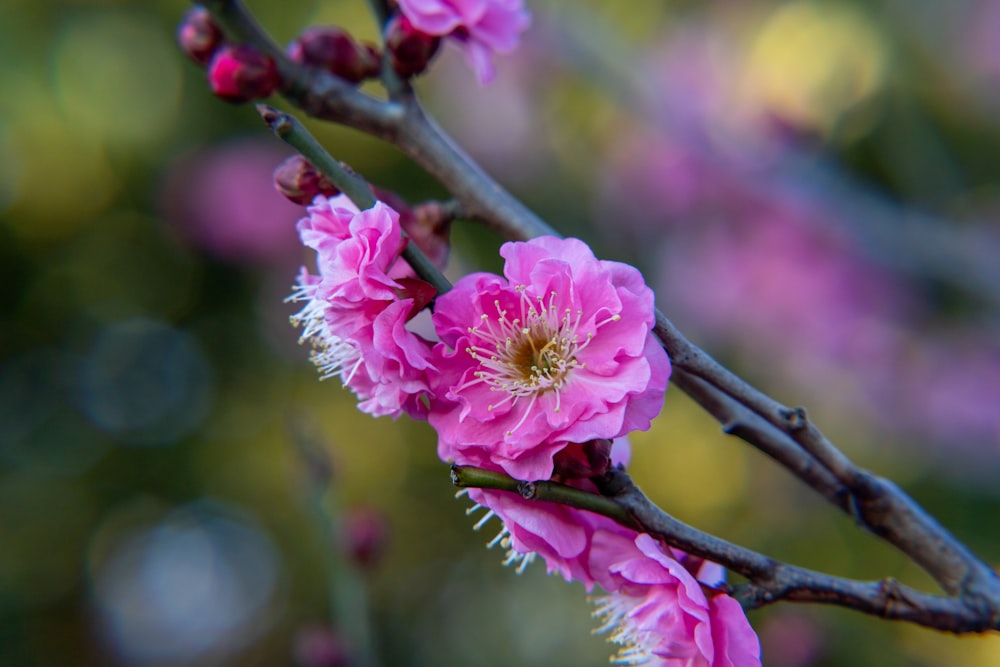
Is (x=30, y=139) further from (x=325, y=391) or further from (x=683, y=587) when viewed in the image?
(x=683, y=587)

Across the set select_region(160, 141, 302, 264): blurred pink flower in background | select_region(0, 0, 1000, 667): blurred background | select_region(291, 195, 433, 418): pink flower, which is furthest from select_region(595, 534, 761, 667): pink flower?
select_region(160, 141, 302, 264): blurred pink flower in background

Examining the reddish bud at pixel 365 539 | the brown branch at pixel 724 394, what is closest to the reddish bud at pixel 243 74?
the brown branch at pixel 724 394

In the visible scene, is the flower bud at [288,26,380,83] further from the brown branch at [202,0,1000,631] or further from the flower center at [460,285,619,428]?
the flower center at [460,285,619,428]

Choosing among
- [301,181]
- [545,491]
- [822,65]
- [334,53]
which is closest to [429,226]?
[301,181]

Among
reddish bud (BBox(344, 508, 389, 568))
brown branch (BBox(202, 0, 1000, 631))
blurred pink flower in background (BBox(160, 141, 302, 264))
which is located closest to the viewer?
brown branch (BBox(202, 0, 1000, 631))

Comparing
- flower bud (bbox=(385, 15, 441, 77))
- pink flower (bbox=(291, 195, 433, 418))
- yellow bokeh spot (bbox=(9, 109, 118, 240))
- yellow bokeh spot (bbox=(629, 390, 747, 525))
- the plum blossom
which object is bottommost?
yellow bokeh spot (bbox=(9, 109, 118, 240))

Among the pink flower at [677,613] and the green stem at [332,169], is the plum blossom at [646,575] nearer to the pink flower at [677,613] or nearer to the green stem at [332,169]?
the pink flower at [677,613]

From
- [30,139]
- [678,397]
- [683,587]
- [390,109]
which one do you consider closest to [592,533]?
[683,587]
